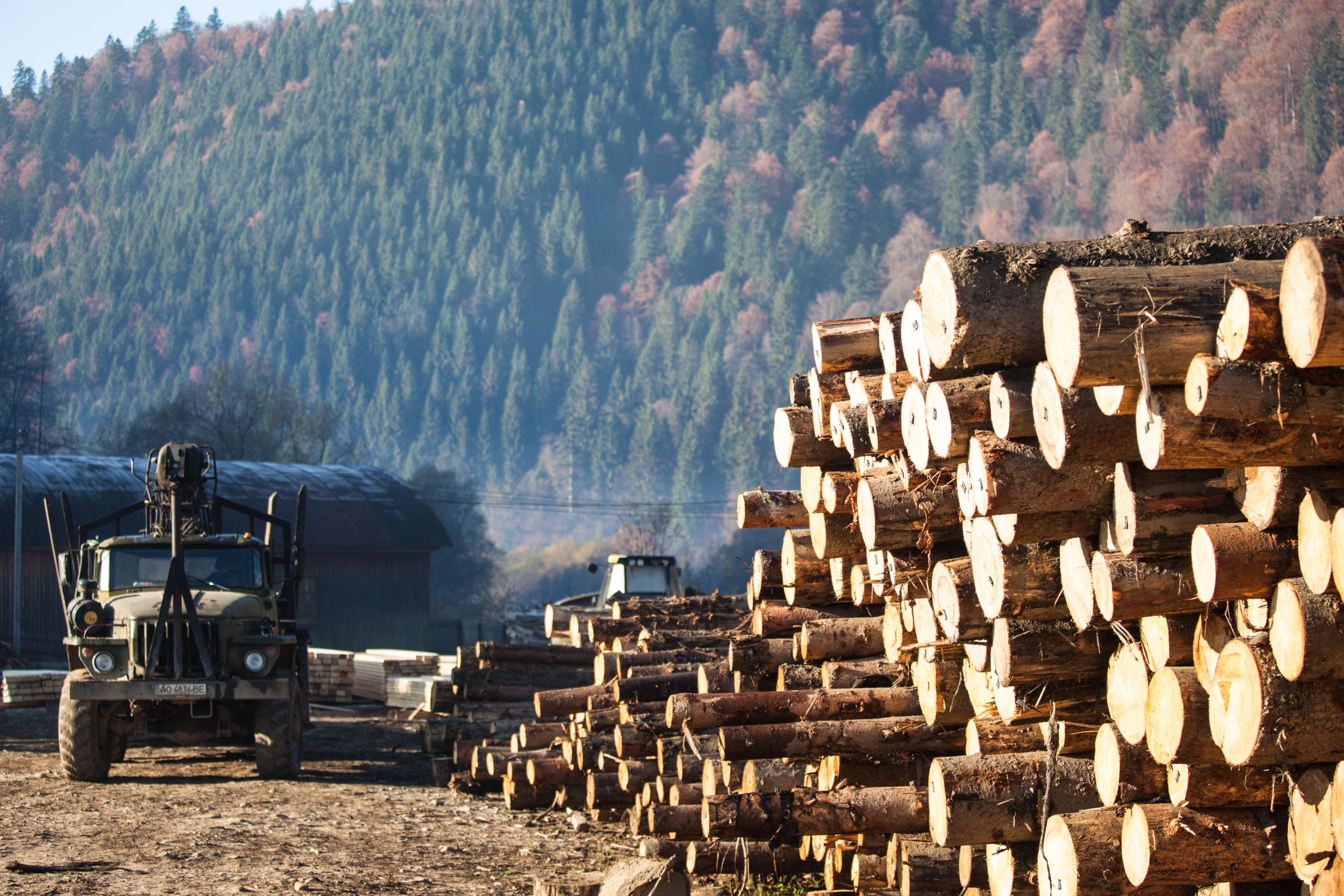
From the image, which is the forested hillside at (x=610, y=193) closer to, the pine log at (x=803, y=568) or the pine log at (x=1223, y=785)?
the pine log at (x=803, y=568)

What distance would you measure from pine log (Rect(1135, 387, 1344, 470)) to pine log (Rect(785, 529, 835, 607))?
376cm

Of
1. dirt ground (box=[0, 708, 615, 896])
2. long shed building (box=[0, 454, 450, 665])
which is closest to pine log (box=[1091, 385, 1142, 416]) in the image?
dirt ground (box=[0, 708, 615, 896])

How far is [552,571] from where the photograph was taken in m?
80.5

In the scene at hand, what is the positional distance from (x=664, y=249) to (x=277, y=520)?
505 ft

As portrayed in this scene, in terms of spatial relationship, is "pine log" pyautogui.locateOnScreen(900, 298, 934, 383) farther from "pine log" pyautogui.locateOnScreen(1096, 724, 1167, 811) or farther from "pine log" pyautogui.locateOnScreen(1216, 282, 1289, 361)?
"pine log" pyautogui.locateOnScreen(1096, 724, 1167, 811)

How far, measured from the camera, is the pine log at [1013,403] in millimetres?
4930

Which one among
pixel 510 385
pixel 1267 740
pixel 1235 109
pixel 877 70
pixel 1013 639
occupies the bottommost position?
pixel 1267 740

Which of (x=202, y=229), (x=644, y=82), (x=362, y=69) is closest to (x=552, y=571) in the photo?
(x=202, y=229)

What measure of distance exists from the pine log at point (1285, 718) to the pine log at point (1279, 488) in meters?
0.45

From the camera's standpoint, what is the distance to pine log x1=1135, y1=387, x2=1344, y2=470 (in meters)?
4.13

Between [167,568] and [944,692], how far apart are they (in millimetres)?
9944

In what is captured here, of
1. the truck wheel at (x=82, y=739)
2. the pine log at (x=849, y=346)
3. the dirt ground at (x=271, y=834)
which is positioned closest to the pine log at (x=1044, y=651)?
the pine log at (x=849, y=346)

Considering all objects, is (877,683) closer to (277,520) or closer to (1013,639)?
(1013,639)

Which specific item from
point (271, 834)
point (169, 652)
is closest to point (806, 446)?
point (271, 834)
